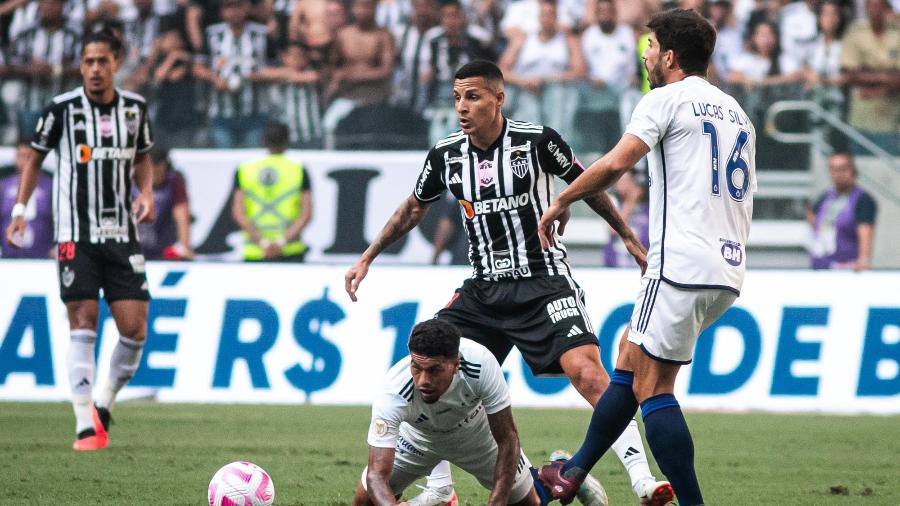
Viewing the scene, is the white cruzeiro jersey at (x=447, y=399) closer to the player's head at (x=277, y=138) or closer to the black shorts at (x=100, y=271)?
the black shorts at (x=100, y=271)

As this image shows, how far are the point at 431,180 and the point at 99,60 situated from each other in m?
2.96

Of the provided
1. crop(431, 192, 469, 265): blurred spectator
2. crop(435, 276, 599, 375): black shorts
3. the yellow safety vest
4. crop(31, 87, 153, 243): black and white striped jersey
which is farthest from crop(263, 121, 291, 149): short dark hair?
crop(435, 276, 599, 375): black shorts

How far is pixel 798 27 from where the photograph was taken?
1461 cm

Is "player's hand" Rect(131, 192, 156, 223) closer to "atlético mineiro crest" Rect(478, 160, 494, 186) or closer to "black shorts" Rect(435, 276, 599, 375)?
"black shorts" Rect(435, 276, 599, 375)

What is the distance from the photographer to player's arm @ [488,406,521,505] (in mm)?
5465

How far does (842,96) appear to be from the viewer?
547 inches

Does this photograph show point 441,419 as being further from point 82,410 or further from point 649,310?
point 82,410

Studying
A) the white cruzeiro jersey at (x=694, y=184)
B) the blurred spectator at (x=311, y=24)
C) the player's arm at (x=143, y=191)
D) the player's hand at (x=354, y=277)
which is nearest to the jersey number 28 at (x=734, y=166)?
the white cruzeiro jersey at (x=694, y=184)

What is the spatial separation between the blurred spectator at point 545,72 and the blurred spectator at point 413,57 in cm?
88

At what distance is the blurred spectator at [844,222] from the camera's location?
12.8 metres

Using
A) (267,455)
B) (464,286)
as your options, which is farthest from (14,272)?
(464,286)

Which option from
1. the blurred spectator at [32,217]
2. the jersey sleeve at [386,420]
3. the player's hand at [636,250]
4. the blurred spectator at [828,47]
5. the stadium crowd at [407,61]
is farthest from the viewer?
the blurred spectator at [828,47]

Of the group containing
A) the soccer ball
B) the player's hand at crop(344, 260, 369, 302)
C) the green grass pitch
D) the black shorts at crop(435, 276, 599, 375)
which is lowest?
the green grass pitch

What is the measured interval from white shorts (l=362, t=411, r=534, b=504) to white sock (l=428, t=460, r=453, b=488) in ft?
1.05
